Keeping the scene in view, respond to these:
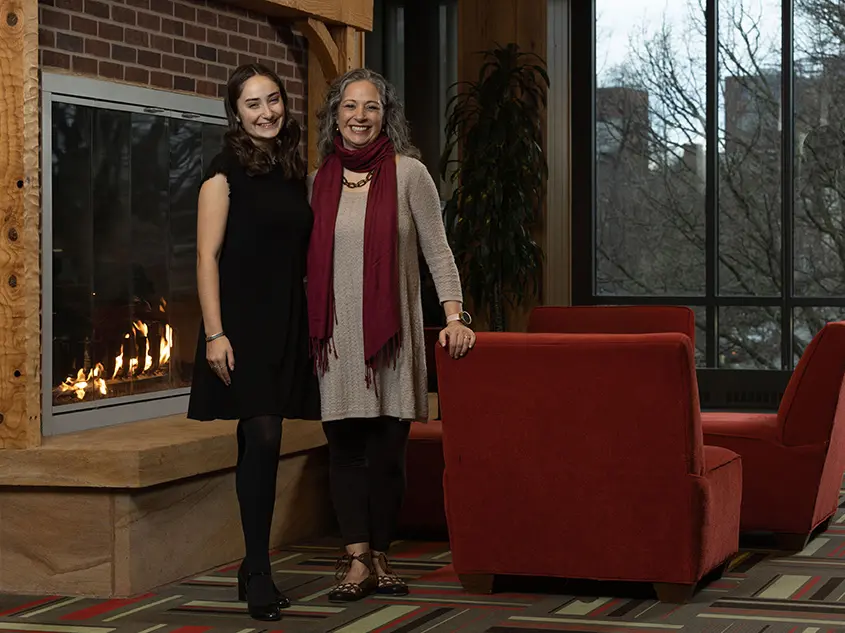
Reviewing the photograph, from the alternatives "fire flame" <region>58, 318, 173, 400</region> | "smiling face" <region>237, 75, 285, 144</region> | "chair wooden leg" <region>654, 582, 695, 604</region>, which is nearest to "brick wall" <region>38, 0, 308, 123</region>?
"fire flame" <region>58, 318, 173, 400</region>

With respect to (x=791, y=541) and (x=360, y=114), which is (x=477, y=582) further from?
(x=360, y=114)

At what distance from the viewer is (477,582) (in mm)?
3807

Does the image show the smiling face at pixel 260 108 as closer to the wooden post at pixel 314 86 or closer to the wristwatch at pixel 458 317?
the wristwatch at pixel 458 317

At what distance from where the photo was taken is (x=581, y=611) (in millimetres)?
3578

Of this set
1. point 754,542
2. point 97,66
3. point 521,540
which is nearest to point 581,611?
point 521,540

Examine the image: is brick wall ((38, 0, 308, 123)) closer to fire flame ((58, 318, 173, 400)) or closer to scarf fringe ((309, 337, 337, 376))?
fire flame ((58, 318, 173, 400))

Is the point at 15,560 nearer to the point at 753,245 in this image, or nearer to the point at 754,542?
Answer: the point at 754,542

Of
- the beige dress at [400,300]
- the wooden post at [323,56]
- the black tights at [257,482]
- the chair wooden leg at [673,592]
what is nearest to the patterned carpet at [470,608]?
the chair wooden leg at [673,592]

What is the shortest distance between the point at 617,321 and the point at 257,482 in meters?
2.15

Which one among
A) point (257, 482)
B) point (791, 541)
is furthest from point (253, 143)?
point (791, 541)

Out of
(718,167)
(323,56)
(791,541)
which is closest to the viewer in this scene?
(791,541)

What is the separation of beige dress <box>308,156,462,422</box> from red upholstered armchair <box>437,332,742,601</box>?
105 mm

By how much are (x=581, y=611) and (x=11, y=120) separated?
206 cm

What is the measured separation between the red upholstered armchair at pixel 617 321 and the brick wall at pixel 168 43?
53.3 inches
